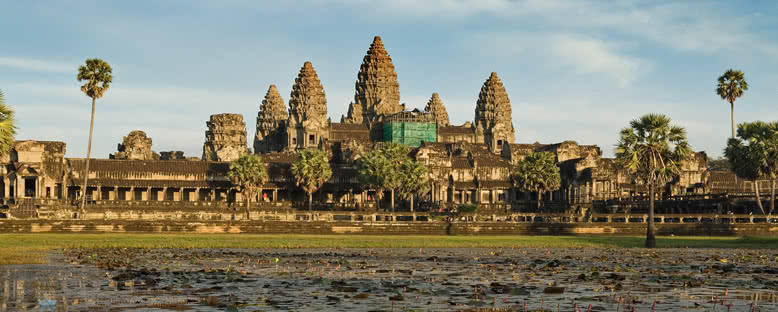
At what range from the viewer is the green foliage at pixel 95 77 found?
9594cm

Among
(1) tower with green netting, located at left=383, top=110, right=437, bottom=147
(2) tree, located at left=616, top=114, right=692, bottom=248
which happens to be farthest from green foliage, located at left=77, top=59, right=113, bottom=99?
(1) tower with green netting, located at left=383, top=110, right=437, bottom=147

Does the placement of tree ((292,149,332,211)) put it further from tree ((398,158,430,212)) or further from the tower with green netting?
the tower with green netting

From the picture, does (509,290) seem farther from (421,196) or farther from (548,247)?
(421,196)

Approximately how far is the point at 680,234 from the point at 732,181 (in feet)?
230

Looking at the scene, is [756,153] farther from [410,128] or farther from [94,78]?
[410,128]

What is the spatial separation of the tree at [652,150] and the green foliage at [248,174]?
A: 65.4 m

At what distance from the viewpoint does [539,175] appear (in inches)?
4756

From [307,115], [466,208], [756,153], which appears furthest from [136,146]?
[756,153]

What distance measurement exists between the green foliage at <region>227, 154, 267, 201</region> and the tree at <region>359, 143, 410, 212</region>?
12.6 meters

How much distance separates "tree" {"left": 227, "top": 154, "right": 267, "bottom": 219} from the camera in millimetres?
117438

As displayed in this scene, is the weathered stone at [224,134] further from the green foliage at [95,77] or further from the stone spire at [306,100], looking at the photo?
the green foliage at [95,77]

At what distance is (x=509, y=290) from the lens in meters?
27.3

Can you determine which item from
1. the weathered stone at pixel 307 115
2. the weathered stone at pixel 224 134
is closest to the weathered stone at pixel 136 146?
the weathered stone at pixel 224 134

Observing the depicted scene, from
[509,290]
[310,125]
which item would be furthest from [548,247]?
[310,125]
